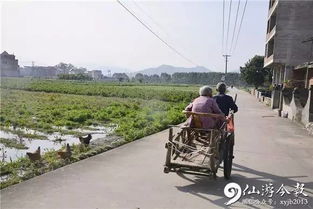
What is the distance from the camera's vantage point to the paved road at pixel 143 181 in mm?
5070

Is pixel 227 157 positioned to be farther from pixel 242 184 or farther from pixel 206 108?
pixel 206 108

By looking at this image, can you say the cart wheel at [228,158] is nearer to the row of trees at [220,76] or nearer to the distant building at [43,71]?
the row of trees at [220,76]

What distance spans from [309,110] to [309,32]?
57.4ft

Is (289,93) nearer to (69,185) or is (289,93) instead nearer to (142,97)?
(69,185)

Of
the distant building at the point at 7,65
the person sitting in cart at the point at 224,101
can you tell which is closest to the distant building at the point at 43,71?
A: the distant building at the point at 7,65

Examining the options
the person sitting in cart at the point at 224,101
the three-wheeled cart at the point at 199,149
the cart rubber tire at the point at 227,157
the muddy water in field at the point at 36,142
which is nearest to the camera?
the three-wheeled cart at the point at 199,149

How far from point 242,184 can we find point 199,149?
991 millimetres

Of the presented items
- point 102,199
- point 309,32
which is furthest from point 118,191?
point 309,32

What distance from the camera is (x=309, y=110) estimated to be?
14227mm

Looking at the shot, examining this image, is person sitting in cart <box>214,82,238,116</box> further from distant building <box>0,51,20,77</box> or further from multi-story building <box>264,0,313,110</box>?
multi-story building <box>264,0,313,110</box>

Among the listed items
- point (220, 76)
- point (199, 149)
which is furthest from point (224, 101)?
point (220, 76)

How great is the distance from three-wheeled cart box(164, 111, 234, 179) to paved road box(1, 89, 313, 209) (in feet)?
1.12

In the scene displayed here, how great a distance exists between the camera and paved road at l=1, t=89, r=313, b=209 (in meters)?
5.07

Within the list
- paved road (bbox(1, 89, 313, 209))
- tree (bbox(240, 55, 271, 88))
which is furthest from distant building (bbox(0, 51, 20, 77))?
tree (bbox(240, 55, 271, 88))
